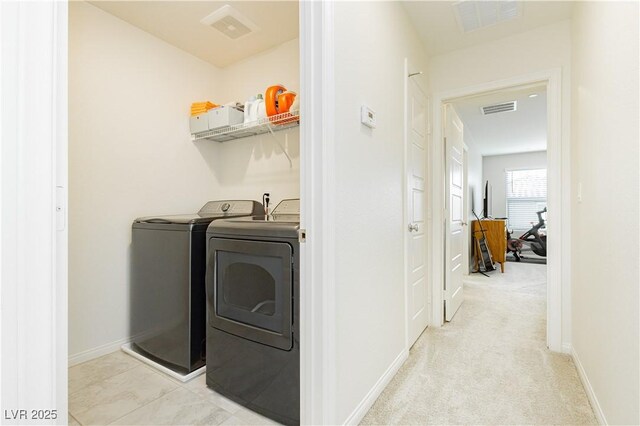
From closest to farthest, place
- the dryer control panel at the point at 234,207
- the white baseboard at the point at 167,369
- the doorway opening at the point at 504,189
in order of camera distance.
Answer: the white baseboard at the point at 167,369
the dryer control panel at the point at 234,207
the doorway opening at the point at 504,189

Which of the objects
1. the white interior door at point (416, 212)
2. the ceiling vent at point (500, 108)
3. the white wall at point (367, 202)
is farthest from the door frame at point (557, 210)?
the ceiling vent at point (500, 108)

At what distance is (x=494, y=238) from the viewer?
18.8 feet

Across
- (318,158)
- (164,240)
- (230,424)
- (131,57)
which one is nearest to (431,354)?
(230,424)

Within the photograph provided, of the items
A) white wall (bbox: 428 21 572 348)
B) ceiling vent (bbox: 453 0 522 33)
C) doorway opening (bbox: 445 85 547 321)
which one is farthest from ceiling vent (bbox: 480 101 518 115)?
ceiling vent (bbox: 453 0 522 33)

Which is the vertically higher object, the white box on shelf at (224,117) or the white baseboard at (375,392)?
the white box on shelf at (224,117)

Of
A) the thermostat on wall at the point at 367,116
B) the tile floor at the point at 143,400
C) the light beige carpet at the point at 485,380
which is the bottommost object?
the tile floor at the point at 143,400

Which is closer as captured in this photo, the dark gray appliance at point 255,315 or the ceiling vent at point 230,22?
the dark gray appliance at point 255,315

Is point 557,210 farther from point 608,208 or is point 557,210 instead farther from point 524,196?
point 524,196

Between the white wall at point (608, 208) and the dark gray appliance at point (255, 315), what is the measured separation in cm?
128

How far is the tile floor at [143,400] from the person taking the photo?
62.1 inches

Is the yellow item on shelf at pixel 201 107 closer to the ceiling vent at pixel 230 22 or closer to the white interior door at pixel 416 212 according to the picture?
the ceiling vent at pixel 230 22

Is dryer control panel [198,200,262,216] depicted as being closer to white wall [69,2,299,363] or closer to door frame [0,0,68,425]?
white wall [69,2,299,363]

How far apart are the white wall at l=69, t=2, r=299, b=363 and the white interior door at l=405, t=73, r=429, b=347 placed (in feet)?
3.12

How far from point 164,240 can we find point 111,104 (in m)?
1.16
